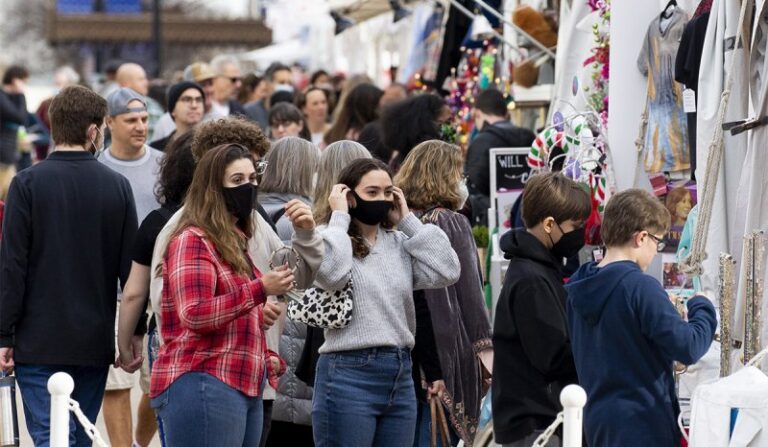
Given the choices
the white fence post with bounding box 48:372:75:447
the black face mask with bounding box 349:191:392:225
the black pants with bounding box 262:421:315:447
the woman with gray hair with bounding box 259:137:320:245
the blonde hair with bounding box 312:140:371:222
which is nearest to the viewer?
the white fence post with bounding box 48:372:75:447

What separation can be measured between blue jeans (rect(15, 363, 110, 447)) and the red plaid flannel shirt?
113cm

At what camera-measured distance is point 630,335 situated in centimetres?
550

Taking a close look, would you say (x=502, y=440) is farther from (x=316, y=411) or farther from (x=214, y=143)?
(x=214, y=143)

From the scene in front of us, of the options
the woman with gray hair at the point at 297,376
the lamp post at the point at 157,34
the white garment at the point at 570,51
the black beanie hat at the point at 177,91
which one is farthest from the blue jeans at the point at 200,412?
the lamp post at the point at 157,34

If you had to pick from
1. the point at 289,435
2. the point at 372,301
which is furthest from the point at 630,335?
the point at 289,435

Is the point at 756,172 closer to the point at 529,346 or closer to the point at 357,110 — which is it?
the point at 529,346

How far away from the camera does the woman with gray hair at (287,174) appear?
298 inches

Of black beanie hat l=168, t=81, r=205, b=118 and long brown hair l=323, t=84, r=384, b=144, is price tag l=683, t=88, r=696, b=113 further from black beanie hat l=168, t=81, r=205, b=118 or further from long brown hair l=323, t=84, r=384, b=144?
long brown hair l=323, t=84, r=384, b=144

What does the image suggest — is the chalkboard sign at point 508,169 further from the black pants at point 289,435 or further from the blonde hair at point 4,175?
the blonde hair at point 4,175

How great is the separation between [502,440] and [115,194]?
2.06 metres

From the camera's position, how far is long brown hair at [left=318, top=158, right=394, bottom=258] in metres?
6.29

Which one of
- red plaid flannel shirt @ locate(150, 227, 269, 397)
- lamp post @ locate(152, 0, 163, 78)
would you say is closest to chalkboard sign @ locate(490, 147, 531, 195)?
red plaid flannel shirt @ locate(150, 227, 269, 397)

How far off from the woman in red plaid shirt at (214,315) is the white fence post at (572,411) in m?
1.13

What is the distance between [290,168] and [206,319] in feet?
7.09
